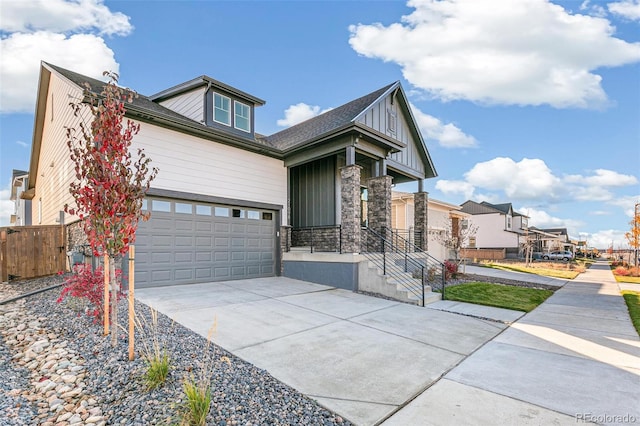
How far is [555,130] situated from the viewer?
640 inches

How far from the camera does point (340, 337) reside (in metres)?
5.02

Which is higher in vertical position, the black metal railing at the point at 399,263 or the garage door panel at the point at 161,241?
the garage door panel at the point at 161,241

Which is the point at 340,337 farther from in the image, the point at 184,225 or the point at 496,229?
the point at 496,229

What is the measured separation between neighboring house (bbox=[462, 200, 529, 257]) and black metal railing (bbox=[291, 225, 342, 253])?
1046 inches

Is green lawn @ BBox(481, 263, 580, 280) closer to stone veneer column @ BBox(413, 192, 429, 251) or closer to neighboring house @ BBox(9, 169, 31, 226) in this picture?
stone veneer column @ BBox(413, 192, 429, 251)

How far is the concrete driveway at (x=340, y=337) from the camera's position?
3346 mm

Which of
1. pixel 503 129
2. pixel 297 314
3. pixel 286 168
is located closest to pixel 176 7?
pixel 286 168

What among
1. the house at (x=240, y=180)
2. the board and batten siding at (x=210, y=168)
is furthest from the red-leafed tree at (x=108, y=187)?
the board and batten siding at (x=210, y=168)

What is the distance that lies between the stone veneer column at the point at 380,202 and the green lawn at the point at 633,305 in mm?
6517

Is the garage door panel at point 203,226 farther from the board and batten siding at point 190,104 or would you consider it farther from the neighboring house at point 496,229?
the neighboring house at point 496,229

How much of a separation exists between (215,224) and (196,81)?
16.9 feet

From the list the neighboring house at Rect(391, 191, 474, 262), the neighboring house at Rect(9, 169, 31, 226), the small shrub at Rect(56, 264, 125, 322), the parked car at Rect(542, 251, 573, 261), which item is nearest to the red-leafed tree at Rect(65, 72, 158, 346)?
the small shrub at Rect(56, 264, 125, 322)

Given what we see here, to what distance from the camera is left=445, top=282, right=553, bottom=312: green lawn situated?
806 centimetres

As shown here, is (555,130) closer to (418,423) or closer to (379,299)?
(379,299)
